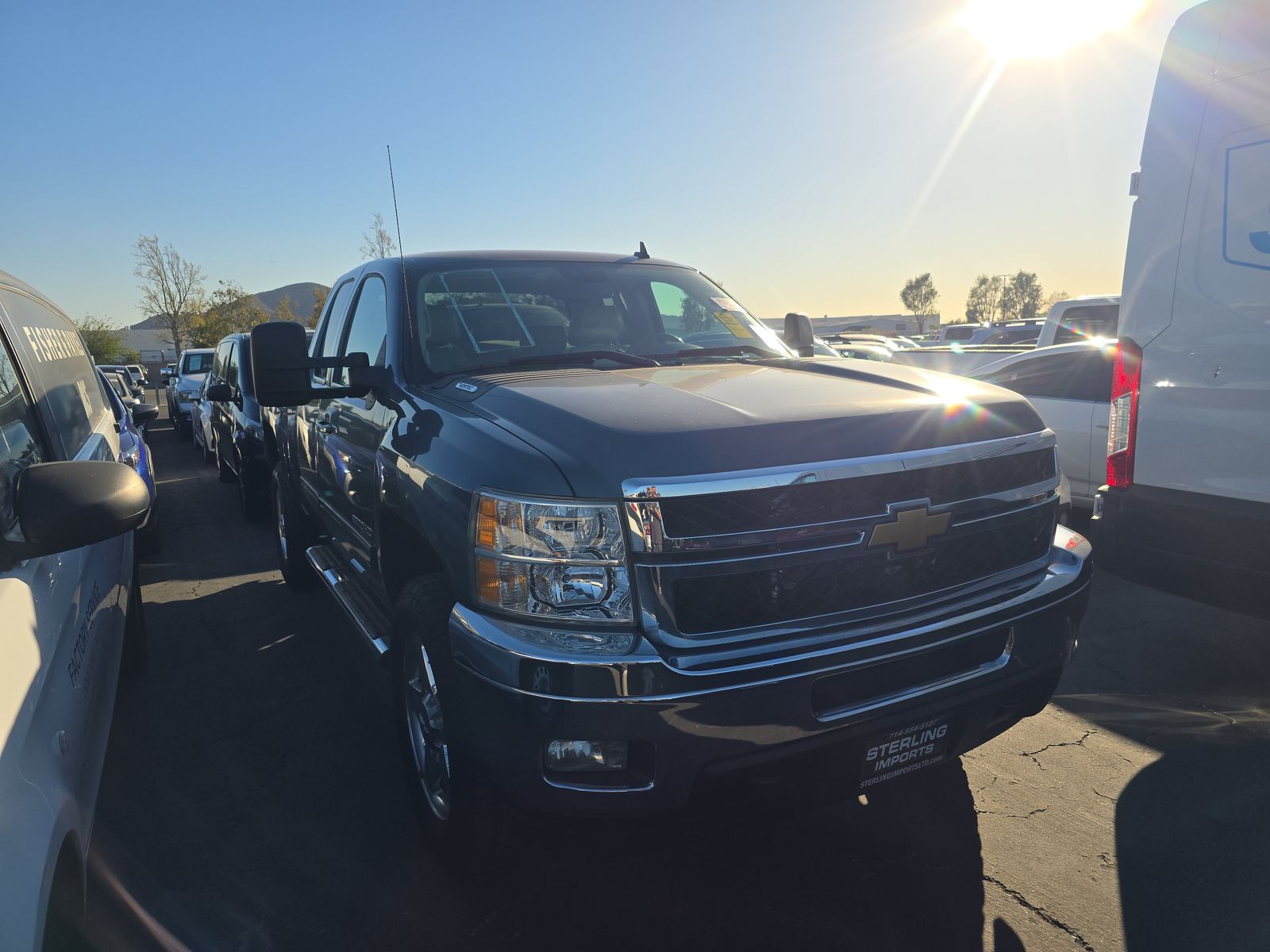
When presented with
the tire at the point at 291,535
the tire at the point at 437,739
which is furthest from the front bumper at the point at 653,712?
the tire at the point at 291,535

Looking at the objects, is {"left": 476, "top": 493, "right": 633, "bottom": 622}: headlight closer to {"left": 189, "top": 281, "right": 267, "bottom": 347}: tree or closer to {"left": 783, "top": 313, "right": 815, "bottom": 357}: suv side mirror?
{"left": 783, "top": 313, "right": 815, "bottom": 357}: suv side mirror

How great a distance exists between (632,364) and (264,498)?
6.45m

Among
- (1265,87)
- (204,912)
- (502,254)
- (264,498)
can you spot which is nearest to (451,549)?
(204,912)

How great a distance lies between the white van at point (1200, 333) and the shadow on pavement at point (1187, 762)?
62cm

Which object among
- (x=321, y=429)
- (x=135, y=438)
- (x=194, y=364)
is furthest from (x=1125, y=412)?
(x=194, y=364)

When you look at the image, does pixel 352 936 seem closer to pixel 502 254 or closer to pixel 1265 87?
pixel 502 254

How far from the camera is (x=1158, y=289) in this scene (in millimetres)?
3660

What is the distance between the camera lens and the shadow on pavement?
8.25ft

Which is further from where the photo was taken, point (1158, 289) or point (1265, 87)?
point (1158, 289)

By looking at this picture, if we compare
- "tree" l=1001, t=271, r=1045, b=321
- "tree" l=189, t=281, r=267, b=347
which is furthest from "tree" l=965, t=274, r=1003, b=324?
"tree" l=189, t=281, r=267, b=347

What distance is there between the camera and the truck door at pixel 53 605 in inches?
68.6

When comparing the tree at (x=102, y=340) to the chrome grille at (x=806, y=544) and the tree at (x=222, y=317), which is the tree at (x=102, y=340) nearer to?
the tree at (x=222, y=317)

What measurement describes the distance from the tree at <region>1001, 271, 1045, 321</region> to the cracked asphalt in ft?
319

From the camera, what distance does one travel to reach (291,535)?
5.58 m
